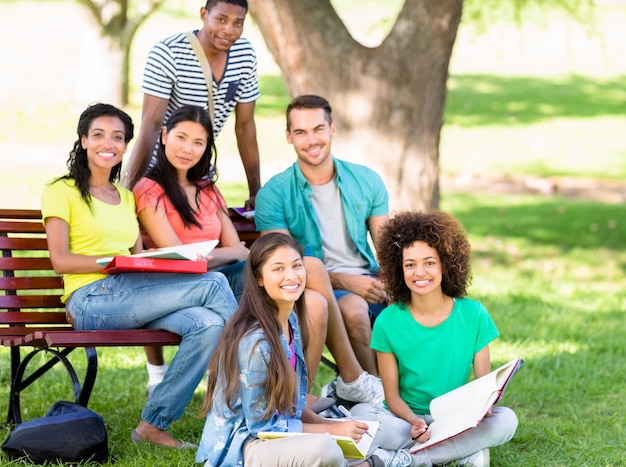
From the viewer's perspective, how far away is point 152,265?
429 cm

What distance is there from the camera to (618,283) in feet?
31.0

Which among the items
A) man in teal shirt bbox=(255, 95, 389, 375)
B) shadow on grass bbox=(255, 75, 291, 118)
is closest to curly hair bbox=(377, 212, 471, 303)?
man in teal shirt bbox=(255, 95, 389, 375)

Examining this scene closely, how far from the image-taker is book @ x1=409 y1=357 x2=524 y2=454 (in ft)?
13.1

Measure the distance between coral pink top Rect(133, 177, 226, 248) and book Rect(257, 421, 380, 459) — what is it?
137cm

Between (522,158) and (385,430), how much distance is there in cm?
1228

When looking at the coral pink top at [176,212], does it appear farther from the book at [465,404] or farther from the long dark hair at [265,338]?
the book at [465,404]

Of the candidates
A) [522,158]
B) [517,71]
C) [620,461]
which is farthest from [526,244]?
[517,71]

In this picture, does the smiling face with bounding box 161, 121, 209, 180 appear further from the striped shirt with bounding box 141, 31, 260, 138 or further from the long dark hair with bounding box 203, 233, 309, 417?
the long dark hair with bounding box 203, 233, 309, 417

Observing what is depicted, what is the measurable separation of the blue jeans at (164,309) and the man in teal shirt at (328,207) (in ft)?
2.25

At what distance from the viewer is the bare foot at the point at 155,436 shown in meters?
4.54

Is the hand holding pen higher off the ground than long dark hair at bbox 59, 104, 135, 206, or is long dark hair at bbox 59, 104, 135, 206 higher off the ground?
long dark hair at bbox 59, 104, 135, 206

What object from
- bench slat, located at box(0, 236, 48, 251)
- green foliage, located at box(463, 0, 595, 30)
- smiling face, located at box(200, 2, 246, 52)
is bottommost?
bench slat, located at box(0, 236, 48, 251)

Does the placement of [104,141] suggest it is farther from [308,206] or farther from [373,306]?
[373,306]

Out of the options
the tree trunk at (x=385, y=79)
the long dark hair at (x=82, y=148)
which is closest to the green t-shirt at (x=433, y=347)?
the long dark hair at (x=82, y=148)
